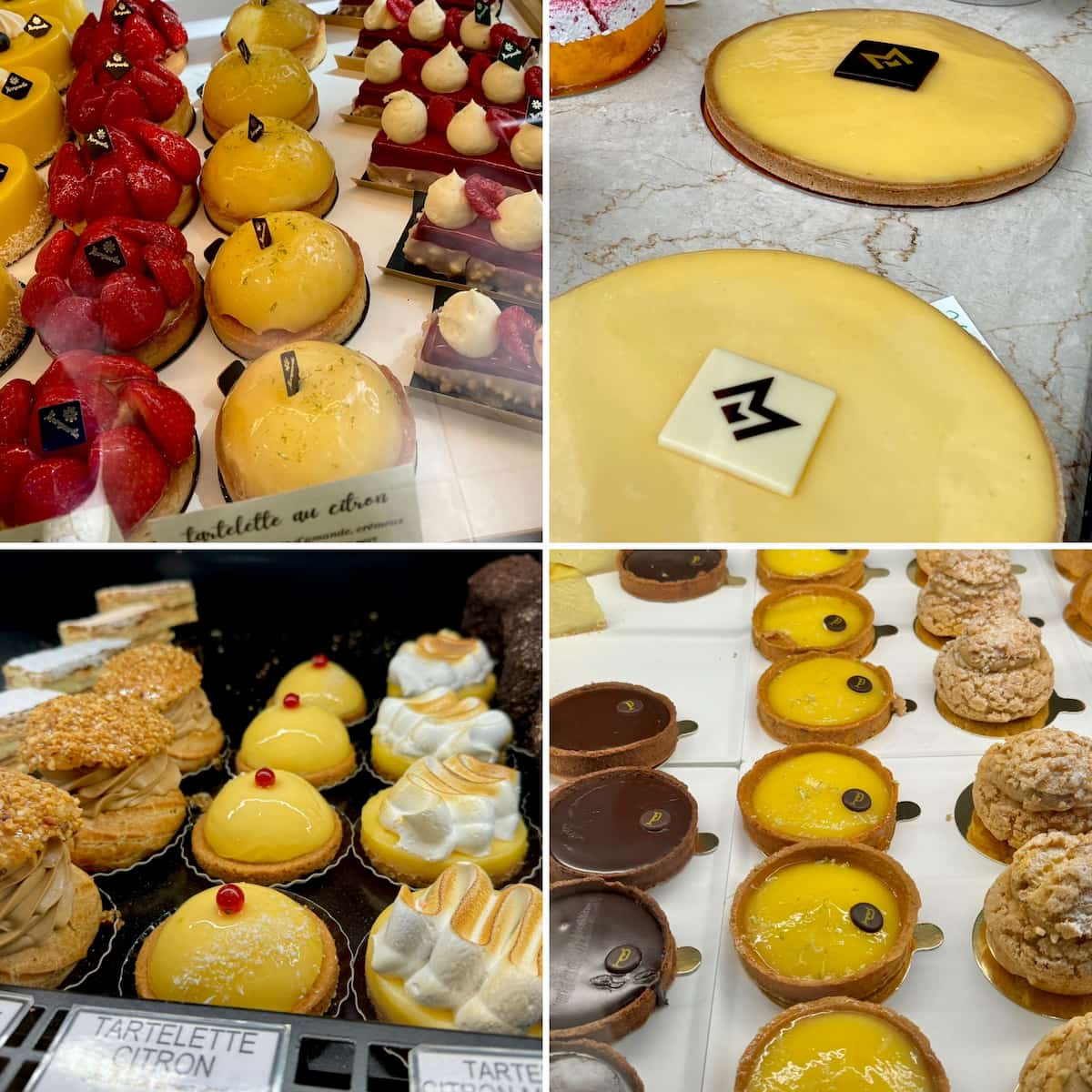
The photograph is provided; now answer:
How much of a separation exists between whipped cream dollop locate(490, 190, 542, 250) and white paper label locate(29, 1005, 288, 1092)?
3.91ft

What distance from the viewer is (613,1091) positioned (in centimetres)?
129

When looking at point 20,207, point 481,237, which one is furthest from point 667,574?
→ point 20,207

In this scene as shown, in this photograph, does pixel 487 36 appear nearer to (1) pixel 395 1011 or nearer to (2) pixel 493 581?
(2) pixel 493 581

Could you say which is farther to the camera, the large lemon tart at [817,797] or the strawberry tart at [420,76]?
the strawberry tart at [420,76]

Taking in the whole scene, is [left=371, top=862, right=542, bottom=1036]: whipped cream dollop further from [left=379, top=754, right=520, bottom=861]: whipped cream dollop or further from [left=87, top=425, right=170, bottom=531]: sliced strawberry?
[left=87, top=425, right=170, bottom=531]: sliced strawberry

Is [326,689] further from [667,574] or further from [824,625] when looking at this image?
[824,625]

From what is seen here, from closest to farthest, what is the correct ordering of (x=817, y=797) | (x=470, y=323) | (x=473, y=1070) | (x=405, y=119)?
(x=473, y=1070) → (x=470, y=323) → (x=817, y=797) → (x=405, y=119)

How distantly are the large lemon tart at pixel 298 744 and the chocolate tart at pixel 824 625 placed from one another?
0.84m

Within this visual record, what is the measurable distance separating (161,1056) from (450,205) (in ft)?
4.57

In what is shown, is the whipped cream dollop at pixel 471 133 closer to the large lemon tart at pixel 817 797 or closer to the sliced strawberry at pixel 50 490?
the sliced strawberry at pixel 50 490

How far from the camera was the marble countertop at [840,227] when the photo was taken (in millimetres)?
1798

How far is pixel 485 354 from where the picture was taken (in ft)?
5.45

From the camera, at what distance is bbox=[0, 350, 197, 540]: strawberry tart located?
1.46m

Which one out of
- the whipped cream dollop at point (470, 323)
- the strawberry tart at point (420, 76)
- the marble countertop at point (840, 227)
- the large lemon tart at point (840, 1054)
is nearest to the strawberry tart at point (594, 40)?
the marble countertop at point (840, 227)
